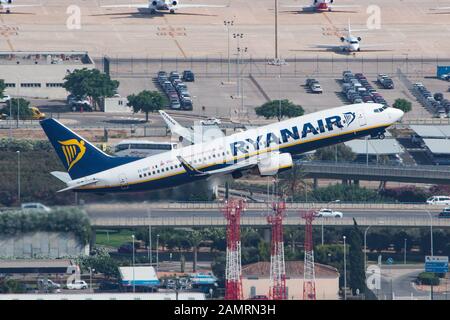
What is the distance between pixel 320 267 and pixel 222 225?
17.6m

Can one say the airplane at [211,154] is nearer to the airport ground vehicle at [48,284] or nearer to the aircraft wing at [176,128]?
the aircraft wing at [176,128]

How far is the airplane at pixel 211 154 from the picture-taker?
12850cm

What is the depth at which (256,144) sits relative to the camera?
134 meters

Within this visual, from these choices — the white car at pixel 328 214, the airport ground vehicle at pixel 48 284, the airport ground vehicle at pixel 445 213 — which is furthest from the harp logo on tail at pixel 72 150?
the airport ground vehicle at pixel 445 213

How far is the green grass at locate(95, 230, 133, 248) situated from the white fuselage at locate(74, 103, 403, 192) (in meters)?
43.0

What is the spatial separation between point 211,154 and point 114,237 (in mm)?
48213

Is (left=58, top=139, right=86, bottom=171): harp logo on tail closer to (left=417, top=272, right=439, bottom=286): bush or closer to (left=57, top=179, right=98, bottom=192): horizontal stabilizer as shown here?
(left=57, top=179, right=98, bottom=192): horizontal stabilizer

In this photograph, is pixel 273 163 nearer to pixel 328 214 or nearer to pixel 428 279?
pixel 428 279

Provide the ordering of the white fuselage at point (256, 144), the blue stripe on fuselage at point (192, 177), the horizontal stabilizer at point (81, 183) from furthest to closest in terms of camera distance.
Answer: the white fuselage at point (256, 144)
the blue stripe on fuselage at point (192, 177)
the horizontal stabilizer at point (81, 183)

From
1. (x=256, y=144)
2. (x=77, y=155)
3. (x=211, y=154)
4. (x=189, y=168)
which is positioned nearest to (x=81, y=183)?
→ (x=77, y=155)

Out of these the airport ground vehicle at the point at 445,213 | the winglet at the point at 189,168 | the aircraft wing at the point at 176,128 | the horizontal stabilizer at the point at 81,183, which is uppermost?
the aircraft wing at the point at 176,128

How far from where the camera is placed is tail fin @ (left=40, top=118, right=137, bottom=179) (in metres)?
129

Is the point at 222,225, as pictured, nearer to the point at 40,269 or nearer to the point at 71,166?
the point at 40,269
